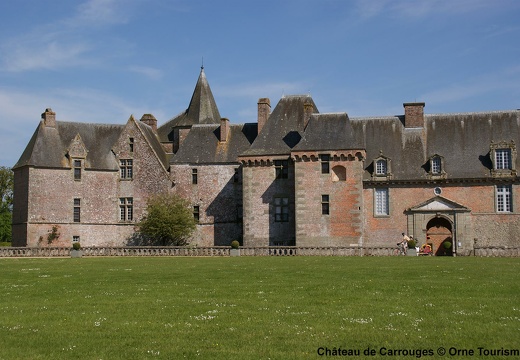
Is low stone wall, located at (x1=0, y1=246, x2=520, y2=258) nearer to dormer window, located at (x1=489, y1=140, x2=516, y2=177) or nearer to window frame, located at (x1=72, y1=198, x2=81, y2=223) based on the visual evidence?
dormer window, located at (x1=489, y1=140, x2=516, y2=177)

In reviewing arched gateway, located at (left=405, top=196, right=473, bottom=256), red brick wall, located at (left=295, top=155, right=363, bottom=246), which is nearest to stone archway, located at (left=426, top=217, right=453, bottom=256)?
arched gateway, located at (left=405, top=196, right=473, bottom=256)

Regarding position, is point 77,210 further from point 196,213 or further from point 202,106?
point 202,106

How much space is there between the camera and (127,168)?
4869cm

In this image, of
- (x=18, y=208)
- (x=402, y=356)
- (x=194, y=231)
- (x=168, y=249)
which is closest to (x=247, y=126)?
(x=194, y=231)

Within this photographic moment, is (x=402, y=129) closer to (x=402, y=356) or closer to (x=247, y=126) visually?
(x=247, y=126)

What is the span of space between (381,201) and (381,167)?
2.05 m

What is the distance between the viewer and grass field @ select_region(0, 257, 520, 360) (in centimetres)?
1007

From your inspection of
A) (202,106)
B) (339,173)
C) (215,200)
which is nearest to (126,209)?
(215,200)

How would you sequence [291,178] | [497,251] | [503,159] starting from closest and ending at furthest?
[497,251]
[503,159]
[291,178]

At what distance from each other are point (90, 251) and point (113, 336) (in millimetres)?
30533

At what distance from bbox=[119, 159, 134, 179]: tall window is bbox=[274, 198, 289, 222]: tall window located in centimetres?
1101

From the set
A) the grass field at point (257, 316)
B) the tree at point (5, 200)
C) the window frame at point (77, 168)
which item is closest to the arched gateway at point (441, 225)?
the grass field at point (257, 316)

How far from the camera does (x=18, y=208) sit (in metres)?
47.3

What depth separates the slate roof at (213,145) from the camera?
155 feet
